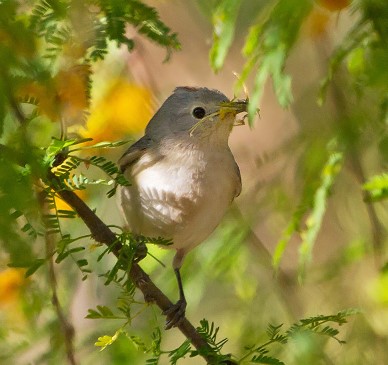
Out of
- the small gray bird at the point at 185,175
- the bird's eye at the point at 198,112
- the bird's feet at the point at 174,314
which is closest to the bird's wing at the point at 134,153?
the small gray bird at the point at 185,175

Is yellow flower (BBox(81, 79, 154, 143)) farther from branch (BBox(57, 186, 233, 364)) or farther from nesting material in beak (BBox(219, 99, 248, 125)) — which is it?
branch (BBox(57, 186, 233, 364))

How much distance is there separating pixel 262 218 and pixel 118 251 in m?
0.72

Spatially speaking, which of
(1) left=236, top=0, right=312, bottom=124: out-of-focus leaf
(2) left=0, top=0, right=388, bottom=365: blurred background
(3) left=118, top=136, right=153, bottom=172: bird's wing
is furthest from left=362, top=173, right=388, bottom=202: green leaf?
(3) left=118, top=136, right=153, bottom=172: bird's wing

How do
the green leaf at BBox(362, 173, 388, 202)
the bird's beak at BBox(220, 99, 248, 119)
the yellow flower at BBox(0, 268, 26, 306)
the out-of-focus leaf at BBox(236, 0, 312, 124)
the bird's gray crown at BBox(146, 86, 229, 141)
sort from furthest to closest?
the bird's gray crown at BBox(146, 86, 229, 141)
the bird's beak at BBox(220, 99, 248, 119)
the yellow flower at BBox(0, 268, 26, 306)
the green leaf at BBox(362, 173, 388, 202)
the out-of-focus leaf at BBox(236, 0, 312, 124)

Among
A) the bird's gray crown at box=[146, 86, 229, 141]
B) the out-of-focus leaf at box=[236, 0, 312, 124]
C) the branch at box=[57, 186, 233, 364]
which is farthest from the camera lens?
the bird's gray crown at box=[146, 86, 229, 141]

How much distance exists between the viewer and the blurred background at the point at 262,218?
1.05 metres

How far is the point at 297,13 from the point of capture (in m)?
0.73

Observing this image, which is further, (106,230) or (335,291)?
(335,291)

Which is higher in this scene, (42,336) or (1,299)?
(1,299)

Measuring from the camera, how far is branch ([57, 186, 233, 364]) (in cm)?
99

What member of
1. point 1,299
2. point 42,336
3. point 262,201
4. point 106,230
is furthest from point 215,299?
point 106,230

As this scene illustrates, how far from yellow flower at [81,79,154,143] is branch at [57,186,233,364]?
36 centimetres

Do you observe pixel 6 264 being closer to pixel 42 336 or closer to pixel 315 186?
pixel 315 186

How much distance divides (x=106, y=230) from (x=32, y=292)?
25cm
